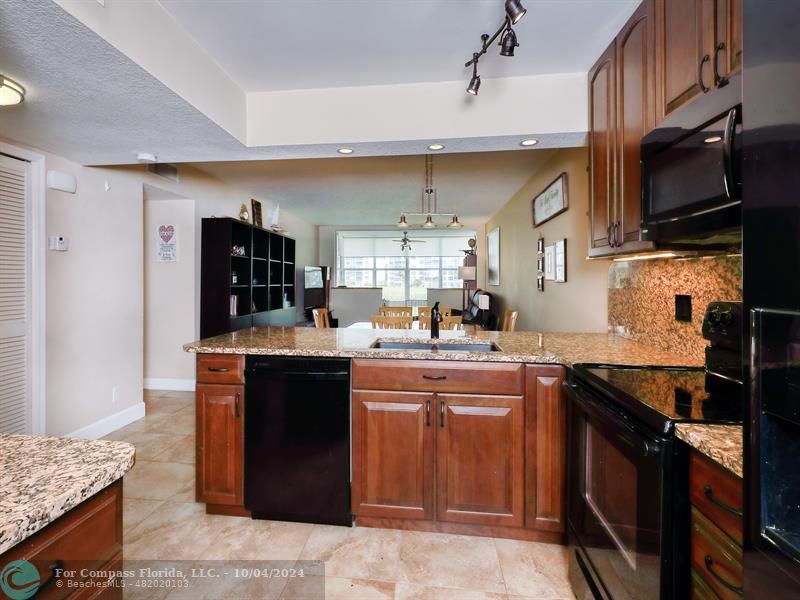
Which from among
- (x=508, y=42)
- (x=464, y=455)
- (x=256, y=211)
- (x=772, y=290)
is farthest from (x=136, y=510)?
(x=256, y=211)

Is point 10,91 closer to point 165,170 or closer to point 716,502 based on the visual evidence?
point 165,170

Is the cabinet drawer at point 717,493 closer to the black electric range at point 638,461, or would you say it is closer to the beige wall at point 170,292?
the black electric range at point 638,461

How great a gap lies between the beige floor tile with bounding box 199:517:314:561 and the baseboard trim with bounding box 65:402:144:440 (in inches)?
69.3

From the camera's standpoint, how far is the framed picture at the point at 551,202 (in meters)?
3.23

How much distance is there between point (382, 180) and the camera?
4801mm

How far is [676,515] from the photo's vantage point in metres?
0.97

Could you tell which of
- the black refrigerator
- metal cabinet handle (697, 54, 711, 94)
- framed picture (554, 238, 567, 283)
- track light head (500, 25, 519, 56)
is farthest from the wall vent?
the black refrigerator

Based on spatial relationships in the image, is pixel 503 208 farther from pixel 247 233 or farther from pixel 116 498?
pixel 116 498

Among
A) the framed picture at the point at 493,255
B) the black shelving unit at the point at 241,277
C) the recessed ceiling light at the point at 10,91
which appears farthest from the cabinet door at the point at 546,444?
the framed picture at the point at 493,255

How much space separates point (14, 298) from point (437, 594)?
9.91 ft

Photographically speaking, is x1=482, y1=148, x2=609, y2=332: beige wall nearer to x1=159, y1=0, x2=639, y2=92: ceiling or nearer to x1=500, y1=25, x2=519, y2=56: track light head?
x1=159, y1=0, x2=639, y2=92: ceiling

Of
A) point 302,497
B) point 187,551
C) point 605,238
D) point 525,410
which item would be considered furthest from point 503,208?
point 187,551

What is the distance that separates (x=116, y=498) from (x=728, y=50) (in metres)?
1.93

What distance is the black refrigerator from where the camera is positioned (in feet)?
1.78
